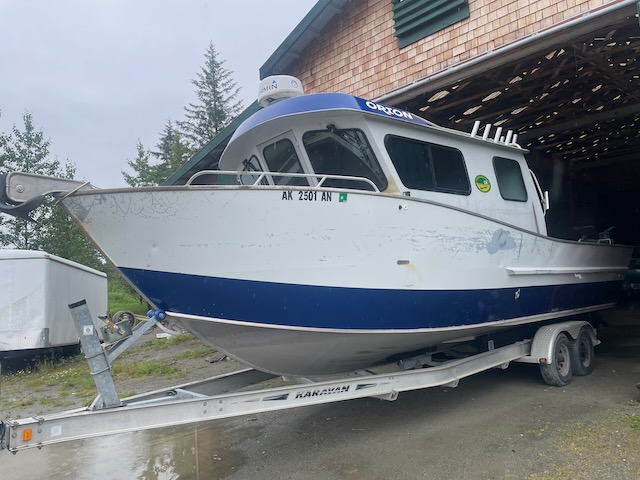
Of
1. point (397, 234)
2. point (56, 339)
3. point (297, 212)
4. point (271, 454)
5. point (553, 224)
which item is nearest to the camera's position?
point (297, 212)

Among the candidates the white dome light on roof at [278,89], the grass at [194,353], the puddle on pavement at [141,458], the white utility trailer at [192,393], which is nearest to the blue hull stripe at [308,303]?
the white utility trailer at [192,393]

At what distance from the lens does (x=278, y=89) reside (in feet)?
16.7

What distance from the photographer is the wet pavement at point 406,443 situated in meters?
4.06

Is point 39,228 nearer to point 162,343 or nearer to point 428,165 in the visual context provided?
point 162,343

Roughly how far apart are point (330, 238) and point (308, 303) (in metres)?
0.56

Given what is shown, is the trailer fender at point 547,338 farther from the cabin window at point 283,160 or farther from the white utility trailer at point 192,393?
the cabin window at point 283,160

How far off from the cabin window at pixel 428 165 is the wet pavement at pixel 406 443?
2.43 meters

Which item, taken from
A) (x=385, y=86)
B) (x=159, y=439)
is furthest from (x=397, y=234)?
(x=385, y=86)

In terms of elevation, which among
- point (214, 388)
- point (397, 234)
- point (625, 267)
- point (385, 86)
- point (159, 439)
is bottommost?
point (159, 439)

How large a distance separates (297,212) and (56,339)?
29.0ft

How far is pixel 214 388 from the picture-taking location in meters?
4.68

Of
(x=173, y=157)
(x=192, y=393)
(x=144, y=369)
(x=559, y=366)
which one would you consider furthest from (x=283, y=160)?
(x=173, y=157)

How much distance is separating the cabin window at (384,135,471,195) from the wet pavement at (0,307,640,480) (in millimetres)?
2433

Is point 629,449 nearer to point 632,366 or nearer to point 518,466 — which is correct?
point 518,466
